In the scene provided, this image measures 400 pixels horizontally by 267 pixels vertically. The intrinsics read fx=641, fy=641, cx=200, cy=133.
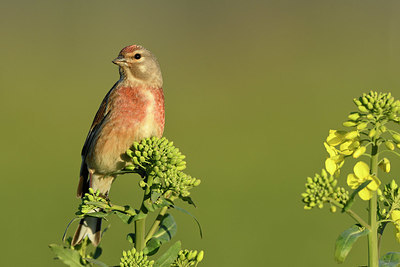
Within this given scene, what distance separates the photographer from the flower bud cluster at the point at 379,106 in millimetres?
2186

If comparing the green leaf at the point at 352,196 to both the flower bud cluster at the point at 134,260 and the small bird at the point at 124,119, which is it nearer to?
the flower bud cluster at the point at 134,260

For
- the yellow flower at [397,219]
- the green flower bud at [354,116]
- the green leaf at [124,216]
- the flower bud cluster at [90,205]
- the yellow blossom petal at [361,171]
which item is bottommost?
the green leaf at [124,216]

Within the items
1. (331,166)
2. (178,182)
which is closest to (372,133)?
(331,166)

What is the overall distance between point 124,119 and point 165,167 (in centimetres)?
210

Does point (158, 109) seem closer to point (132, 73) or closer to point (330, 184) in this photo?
point (132, 73)

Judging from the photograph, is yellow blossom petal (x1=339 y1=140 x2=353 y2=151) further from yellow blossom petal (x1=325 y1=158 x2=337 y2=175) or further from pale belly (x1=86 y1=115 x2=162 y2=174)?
pale belly (x1=86 y1=115 x2=162 y2=174)

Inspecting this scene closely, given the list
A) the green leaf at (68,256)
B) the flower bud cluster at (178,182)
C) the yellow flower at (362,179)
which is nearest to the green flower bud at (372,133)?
the yellow flower at (362,179)

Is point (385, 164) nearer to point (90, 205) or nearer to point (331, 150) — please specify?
point (331, 150)

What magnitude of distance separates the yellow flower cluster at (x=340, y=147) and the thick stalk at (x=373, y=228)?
3.0 inches

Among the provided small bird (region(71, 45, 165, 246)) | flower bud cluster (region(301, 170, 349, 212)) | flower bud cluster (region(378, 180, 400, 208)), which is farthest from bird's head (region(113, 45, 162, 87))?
flower bud cluster (region(301, 170, 349, 212))

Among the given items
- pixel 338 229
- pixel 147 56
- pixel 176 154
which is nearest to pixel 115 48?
pixel 338 229

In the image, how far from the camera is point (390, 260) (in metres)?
2.13

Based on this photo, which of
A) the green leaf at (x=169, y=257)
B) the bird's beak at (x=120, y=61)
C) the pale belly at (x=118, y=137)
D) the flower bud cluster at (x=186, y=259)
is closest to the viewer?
the green leaf at (x=169, y=257)

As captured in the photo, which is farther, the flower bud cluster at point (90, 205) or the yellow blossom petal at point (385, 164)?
the flower bud cluster at point (90, 205)
